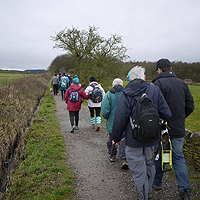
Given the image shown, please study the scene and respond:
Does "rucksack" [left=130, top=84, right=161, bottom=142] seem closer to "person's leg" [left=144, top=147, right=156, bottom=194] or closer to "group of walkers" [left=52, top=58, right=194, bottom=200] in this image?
"group of walkers" [left=52, top=58, right=194, bottom=200]

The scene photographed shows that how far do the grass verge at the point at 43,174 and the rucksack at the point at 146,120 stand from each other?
1.89 meters

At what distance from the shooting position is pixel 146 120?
8.14 feet

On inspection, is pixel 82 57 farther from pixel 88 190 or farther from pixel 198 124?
pixel 88 190

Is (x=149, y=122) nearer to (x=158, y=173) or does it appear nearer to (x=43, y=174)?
(x=158, y=173)

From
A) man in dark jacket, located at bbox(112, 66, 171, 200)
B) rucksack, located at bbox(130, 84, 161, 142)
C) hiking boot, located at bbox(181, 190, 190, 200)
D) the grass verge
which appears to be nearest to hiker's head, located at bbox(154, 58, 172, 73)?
man in dark jacket, located at bbox(112, 66, 171, 200)

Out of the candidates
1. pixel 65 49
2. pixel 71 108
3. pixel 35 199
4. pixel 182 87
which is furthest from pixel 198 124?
pixel 65 49

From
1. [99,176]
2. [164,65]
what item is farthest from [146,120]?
[99,176]

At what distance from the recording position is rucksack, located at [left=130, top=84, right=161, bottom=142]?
2490 mm

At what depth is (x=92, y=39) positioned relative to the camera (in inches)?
632

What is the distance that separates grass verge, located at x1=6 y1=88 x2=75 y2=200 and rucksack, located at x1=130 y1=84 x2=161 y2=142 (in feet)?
6.20

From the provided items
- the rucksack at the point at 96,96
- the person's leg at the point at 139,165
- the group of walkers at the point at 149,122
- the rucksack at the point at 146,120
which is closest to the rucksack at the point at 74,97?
the rucksack at the point at 96,96

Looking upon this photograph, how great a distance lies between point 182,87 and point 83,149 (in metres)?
3.58

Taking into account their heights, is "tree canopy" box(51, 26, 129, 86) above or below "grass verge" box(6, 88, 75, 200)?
above

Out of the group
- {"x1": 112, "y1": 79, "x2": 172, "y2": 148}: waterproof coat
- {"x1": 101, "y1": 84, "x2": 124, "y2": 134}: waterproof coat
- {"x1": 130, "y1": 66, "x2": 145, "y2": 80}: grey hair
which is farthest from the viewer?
{"x1": 101, "y1": 84, "x2": 124, "y2": 134}: waterproof coat
